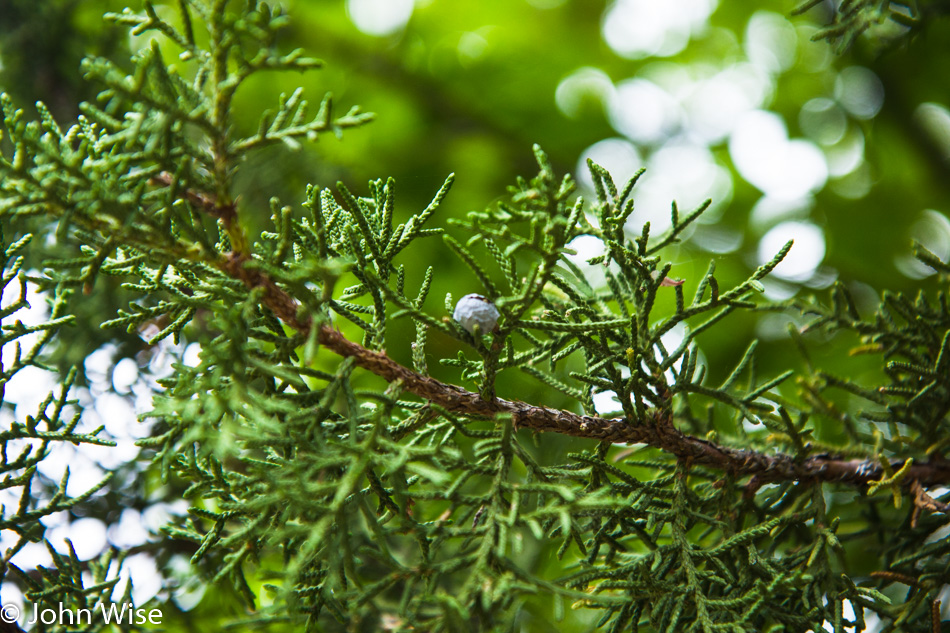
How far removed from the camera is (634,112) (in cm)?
308

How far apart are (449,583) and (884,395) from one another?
1192 millimetres

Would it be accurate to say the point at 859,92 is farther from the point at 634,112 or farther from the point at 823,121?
the point at 634,112

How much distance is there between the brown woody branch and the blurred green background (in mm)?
1292

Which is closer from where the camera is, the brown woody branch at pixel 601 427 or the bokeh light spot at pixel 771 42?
the brown woody branch at pixel 601 427

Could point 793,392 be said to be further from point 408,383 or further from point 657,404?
point 408,383

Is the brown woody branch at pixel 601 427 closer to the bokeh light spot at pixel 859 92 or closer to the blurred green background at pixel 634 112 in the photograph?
the blurred green background at pixel 634 112

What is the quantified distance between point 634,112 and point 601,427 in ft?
8.24

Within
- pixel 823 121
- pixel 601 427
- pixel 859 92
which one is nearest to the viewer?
pixel 601 427

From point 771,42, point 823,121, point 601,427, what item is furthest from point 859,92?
point 601,427

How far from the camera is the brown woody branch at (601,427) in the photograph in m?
0.80

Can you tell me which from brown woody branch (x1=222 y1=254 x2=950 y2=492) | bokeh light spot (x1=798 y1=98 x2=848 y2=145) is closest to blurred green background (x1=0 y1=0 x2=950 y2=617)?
bokeh light spot (x1=798 y1=98 x2=848 y2=145)

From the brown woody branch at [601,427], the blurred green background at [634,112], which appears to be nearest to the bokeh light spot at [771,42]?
the blurred green background at [634,112]

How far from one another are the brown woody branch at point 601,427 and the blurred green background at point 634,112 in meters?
1.29

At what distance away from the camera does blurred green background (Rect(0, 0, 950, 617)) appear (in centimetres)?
236
